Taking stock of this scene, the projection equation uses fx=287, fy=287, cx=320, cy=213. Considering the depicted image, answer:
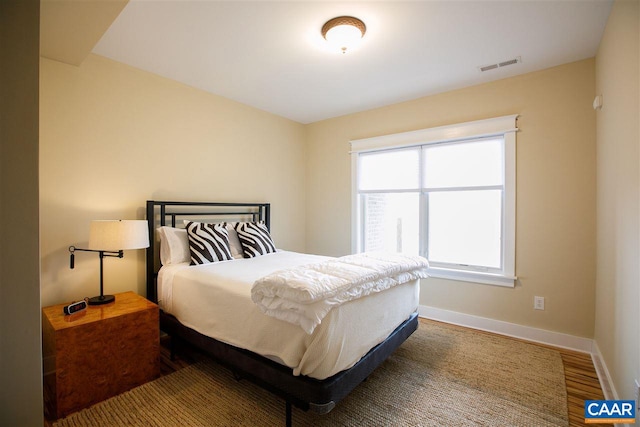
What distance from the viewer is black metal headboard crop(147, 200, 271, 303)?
8.71 ft

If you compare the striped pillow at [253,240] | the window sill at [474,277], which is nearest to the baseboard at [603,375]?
the window sill at [474,277]

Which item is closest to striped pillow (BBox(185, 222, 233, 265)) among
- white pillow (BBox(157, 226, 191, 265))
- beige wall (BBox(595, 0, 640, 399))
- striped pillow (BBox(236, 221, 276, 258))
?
white pillow (BBox(157, 226, 191, 265))

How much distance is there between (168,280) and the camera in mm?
2406

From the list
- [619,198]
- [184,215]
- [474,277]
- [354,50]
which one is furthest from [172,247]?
[619,198]

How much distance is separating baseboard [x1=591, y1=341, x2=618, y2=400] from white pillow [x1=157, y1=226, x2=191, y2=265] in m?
3.28

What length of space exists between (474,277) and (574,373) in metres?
1.07

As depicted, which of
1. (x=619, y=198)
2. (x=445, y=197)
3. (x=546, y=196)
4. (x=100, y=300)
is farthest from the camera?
(x=445, y=197)

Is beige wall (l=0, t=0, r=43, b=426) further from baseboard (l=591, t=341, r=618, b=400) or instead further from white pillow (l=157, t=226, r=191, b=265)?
baseboard (l=591, t=341, r=618, b=400)

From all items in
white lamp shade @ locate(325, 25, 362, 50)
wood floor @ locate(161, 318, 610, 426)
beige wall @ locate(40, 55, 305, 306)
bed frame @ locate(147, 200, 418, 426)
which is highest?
white lamp shade @ locate(325, 25, 362, 50)

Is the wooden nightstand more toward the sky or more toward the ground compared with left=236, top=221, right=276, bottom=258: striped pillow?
more toward the ground

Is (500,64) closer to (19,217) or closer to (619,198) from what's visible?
(619,198)

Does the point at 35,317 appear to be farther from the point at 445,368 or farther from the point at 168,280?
the point at 445,368

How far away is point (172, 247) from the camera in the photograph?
2.60 meters

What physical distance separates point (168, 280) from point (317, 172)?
2.61 metres
